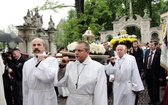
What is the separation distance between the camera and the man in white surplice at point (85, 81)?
15.6 feet

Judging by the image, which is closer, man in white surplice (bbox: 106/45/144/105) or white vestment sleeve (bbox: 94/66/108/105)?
white vestment sleeve (bbox: 94/66/108/105)

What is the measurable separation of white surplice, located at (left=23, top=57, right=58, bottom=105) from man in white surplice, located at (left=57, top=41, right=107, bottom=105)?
0.44 metres

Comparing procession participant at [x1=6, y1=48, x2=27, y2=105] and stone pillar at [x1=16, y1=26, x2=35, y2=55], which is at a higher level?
stone pillar at [x1=16, y1=26, x2=35, y2=55]

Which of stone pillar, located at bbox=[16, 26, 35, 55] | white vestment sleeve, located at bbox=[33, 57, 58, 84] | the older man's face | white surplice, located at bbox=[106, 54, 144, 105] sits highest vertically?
stone pillar, located at bbox=[16, 26, 35, 55]

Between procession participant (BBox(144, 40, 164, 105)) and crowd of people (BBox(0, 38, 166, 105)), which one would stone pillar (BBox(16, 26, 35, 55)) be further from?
crowd of people (BBox(0, 38, 166, 105))

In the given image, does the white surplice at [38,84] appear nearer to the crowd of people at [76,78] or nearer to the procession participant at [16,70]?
the crowd of people at [76,78]

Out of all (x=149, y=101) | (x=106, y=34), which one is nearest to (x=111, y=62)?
(x=149, y=101)

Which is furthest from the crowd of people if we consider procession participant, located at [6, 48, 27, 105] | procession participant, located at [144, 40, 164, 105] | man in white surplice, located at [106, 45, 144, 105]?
procession participant, located at [144, 40, 164, 105]

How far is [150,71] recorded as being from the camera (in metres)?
9.76

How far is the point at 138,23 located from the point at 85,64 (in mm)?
29295

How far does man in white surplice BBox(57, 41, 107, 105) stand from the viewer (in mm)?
4754

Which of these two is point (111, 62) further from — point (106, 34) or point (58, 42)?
point (58, 42)

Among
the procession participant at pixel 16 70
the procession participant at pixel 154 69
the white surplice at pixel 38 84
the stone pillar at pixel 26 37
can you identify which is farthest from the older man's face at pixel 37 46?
the stone pillar at pixel 26 37

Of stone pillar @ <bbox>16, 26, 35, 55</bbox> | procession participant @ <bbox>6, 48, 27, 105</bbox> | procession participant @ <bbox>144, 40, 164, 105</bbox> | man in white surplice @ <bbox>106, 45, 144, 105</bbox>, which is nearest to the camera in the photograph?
man in white surplice @ <bbox>106, 45, 144, 105</bbox>
